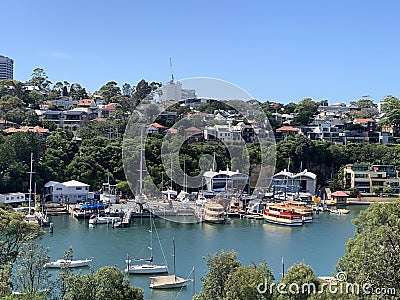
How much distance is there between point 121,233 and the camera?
14.5 m

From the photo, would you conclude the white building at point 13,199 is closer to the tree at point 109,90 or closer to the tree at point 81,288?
the tree at point 81,288

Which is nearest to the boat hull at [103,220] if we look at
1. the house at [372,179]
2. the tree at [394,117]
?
the house at [372,179]

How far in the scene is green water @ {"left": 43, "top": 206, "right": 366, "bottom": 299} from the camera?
10828 millimetres

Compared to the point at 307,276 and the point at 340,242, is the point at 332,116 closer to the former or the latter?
the point at 340,242

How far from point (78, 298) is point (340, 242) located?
29.1 feet

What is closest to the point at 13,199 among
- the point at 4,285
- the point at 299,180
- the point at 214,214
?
the point at 214,214

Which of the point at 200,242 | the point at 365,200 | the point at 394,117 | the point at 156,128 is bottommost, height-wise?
the point at 200,242

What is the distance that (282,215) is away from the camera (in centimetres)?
1628

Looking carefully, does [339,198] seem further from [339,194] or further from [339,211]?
[339,211]

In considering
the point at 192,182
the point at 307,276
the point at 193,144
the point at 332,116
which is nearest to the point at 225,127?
the point at 193,144

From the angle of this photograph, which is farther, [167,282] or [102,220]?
[102,220]

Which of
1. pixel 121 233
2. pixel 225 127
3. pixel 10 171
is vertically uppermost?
pixel 225 127

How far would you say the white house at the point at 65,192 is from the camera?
60.0 ft

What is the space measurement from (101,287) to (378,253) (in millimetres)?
2985
